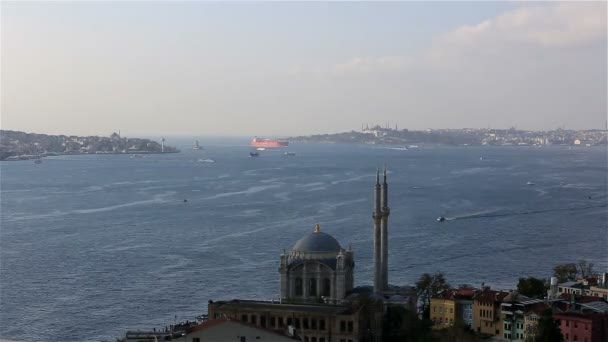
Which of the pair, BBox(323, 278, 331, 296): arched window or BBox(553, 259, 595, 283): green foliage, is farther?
BBox(553, 259, 595, 283): green foliage

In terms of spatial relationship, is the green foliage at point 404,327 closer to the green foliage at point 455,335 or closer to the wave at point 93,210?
the green foliage at point 455,335

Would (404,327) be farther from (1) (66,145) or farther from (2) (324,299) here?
(1) (66,145)

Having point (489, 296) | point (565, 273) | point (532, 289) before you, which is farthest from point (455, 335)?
point (565, 273)

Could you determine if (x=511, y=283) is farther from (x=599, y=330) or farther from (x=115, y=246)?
(x=115, y=246)

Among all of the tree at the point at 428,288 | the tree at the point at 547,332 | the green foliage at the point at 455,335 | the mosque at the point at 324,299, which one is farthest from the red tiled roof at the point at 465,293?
the tree at the point at 547,332

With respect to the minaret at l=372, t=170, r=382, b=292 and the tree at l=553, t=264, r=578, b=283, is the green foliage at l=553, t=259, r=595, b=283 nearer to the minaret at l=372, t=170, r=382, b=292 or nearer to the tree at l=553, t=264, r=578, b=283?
the tree at l=553, t=264, r=578, b=283

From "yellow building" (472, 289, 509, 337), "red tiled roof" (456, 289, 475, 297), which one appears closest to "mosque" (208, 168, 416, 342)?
"red tiled roof" (456, 289, 475, 297)

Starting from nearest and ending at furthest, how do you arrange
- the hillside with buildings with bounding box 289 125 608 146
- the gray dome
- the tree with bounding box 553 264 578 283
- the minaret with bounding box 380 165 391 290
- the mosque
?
the mosque, the gray dome, the minaret with bounding box 380 165 391 290, the tree with bounding box 553 264 578 283, the hillside with buildings with bounding box 289 125 608 146
